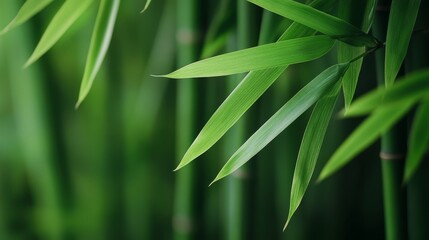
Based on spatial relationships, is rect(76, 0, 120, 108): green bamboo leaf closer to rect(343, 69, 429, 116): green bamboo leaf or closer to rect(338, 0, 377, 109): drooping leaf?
rect(338, 0, 377, 109): drooping leaf

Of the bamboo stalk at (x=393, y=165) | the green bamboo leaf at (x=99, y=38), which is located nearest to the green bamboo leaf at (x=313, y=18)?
the bamboo stalk at (x=393, y=165)

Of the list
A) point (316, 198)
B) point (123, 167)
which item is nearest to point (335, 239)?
point (316, 198)

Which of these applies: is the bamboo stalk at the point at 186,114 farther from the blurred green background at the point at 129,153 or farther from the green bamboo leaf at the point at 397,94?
the green bamboo leaf at the point at 397,94

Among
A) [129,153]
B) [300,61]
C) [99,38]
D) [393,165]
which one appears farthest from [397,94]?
[129,153]

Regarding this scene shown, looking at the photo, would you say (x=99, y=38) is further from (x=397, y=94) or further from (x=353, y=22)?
(x=397, y=94)

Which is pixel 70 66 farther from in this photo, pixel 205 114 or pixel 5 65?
pixel 205 114

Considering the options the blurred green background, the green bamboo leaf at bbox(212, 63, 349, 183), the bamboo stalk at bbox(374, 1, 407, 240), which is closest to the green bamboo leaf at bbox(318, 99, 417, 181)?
the green bamboo leaf at bbox(212, 63, 349, 183)
